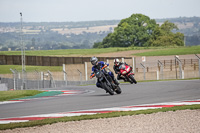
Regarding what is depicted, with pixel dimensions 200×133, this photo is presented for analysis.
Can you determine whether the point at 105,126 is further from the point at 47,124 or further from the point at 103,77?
the point at 103,77

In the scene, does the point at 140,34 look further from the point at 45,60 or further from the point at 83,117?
the point at 83,117

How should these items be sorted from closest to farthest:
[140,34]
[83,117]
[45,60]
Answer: [83,117], [45,60], [140,34]

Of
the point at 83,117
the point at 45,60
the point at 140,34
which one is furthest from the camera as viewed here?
the point at 140,34

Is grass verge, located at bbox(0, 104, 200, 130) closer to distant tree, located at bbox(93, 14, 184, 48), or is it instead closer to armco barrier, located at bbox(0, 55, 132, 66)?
armco barrier, located at bbox(0, 55, 132, 66)

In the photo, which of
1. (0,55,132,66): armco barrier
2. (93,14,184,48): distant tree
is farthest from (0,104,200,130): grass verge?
(93,14,184,48): distant tree

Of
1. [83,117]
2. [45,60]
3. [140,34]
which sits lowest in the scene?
[45,60]

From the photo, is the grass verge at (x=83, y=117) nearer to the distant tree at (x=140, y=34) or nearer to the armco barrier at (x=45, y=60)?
the armco barrier at (x=45, y=60)

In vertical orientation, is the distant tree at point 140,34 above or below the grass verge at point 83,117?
above

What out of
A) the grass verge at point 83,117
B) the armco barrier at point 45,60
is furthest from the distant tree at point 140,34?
the grass verge at point 83,117

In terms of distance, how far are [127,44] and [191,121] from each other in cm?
13290

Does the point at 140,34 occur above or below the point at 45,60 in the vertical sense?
above

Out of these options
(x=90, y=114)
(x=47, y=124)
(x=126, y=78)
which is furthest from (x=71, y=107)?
(x=126, y=78)

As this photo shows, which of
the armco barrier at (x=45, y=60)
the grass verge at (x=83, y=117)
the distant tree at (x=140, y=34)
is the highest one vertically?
the distant tree at (x=140, y=34)

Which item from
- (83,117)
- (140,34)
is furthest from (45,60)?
(83,117)
